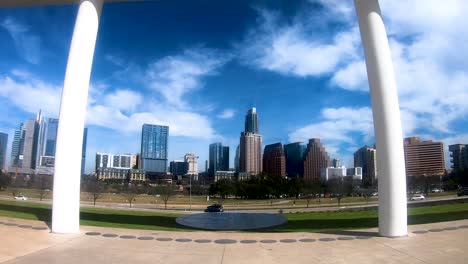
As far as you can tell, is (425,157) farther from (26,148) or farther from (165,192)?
(26,148)

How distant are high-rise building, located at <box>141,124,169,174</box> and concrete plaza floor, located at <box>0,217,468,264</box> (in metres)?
103

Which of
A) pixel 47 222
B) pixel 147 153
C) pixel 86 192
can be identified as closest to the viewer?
pixel 47 222

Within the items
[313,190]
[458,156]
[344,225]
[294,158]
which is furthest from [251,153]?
[344,225]

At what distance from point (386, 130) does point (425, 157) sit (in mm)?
76426

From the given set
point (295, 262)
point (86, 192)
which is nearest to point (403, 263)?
point (295, 262)

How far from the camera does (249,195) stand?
65.3 m

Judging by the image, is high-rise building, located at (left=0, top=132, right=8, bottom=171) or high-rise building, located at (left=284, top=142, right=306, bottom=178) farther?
high-rise building, located at (left=284, top=142, right=306, bottom=178)

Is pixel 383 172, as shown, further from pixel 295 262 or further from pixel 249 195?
pixel 249 195

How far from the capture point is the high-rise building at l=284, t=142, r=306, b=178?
9788cm

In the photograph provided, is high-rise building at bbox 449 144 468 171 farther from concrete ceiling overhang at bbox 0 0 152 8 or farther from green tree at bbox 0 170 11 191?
green tree at bbox 0 170 11 191

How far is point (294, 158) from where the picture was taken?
333 ft

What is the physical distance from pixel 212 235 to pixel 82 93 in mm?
5512

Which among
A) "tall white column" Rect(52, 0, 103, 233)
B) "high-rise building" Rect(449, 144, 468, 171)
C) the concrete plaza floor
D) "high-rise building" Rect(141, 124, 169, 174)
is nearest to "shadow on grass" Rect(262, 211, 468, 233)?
the concrete plaza floor

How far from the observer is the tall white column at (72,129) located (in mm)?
9508
